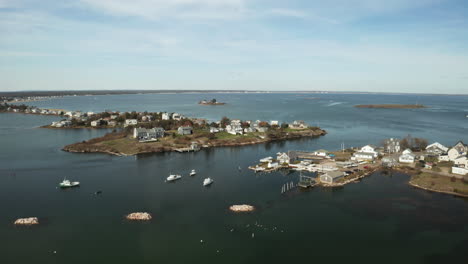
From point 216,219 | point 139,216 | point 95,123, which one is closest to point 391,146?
Result: point 216,219

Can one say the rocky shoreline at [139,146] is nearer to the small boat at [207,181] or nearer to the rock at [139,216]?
the small boat at [207,181]

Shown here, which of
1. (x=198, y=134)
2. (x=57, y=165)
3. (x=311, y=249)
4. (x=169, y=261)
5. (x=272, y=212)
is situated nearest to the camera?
(x=169, y=261)

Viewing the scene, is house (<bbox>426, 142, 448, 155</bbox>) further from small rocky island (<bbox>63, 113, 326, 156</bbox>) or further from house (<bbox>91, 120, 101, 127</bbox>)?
house (<bbox>91, 120, 101, 127</bbox>)

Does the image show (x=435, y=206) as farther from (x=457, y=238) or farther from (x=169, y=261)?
(x=169, y=261)

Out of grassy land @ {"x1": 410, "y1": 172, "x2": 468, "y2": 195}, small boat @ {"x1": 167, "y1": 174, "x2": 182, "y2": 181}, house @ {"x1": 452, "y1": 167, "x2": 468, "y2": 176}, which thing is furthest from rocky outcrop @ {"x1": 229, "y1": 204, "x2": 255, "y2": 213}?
house @ {"x1": 452, "y1": 167, "x2": 468, "y2": 176}

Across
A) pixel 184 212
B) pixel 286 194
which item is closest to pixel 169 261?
pixel 184 212

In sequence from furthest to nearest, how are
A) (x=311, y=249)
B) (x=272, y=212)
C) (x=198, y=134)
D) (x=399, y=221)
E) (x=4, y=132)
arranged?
(x=4, y=132)
(x=198, y=134)
(x=272, y=212)
(x=399, y=221)
(x=311, y=249)
